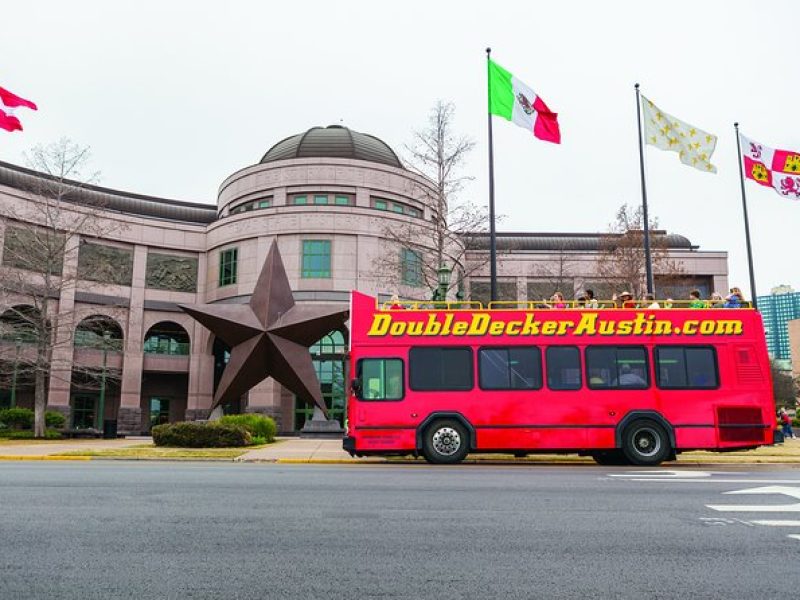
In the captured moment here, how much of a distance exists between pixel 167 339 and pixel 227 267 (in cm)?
754

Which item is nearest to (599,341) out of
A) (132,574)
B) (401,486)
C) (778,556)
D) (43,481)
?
(401,486)

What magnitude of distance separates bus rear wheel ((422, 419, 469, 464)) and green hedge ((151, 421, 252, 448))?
8.18 metres

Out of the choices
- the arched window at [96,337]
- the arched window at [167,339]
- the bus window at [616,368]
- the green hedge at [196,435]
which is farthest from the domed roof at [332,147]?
the bus window at [616,368]

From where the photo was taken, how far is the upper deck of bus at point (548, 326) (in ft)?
48.3

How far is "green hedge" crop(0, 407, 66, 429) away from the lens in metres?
31.5

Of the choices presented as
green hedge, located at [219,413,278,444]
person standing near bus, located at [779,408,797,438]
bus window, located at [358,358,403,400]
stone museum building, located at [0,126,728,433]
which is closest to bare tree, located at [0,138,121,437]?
stone museum building, located at [0,126,728,433]

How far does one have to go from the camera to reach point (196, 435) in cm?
1962

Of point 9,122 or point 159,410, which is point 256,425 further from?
point 159,410

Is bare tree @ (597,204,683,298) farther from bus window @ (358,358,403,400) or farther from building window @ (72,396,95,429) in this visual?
building window @ (72,396,95,429)

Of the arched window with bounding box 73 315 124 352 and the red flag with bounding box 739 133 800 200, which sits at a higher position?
the red flag with bounding box 739 133 800 200

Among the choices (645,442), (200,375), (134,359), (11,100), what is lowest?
(645,442)

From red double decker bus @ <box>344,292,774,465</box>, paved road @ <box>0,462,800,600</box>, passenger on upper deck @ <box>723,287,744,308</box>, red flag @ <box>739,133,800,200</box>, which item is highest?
red flag @ <box>739,133,800,200</box>

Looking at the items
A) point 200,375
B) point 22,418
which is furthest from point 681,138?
point 200,375

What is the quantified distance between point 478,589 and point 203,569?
1863 mm
